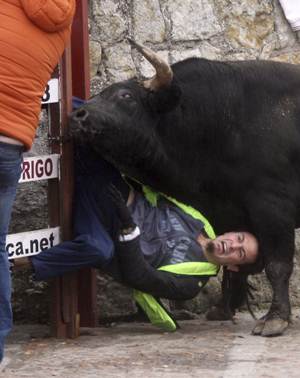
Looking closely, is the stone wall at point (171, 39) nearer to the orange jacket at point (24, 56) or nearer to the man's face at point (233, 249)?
the man's face at point (233, 249)

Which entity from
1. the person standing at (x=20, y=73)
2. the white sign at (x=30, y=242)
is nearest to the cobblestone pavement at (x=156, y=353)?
the white sign at (x=30, y=242)

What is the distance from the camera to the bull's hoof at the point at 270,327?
613 centimetres

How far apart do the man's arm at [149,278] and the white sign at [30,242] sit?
0.35 m

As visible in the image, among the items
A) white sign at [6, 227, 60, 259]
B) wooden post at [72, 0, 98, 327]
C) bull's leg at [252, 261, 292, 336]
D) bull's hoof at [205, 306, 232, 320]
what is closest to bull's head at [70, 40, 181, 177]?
wooden post at [72, 0, 98, 327]

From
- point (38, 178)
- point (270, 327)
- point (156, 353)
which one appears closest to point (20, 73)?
point (38, 178)

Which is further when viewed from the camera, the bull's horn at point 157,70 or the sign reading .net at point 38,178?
the bull's horn at point 157,70

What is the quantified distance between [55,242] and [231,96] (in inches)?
49.5

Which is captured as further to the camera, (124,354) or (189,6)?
(189,6)

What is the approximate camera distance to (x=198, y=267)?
6.21 metres

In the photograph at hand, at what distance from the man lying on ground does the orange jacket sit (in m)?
1.31

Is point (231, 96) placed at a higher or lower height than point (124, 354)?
higher

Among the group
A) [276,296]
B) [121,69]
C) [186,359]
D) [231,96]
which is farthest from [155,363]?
[121,69]

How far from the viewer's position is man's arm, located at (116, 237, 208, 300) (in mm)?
5930

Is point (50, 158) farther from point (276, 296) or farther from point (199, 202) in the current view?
point (276, 296)
